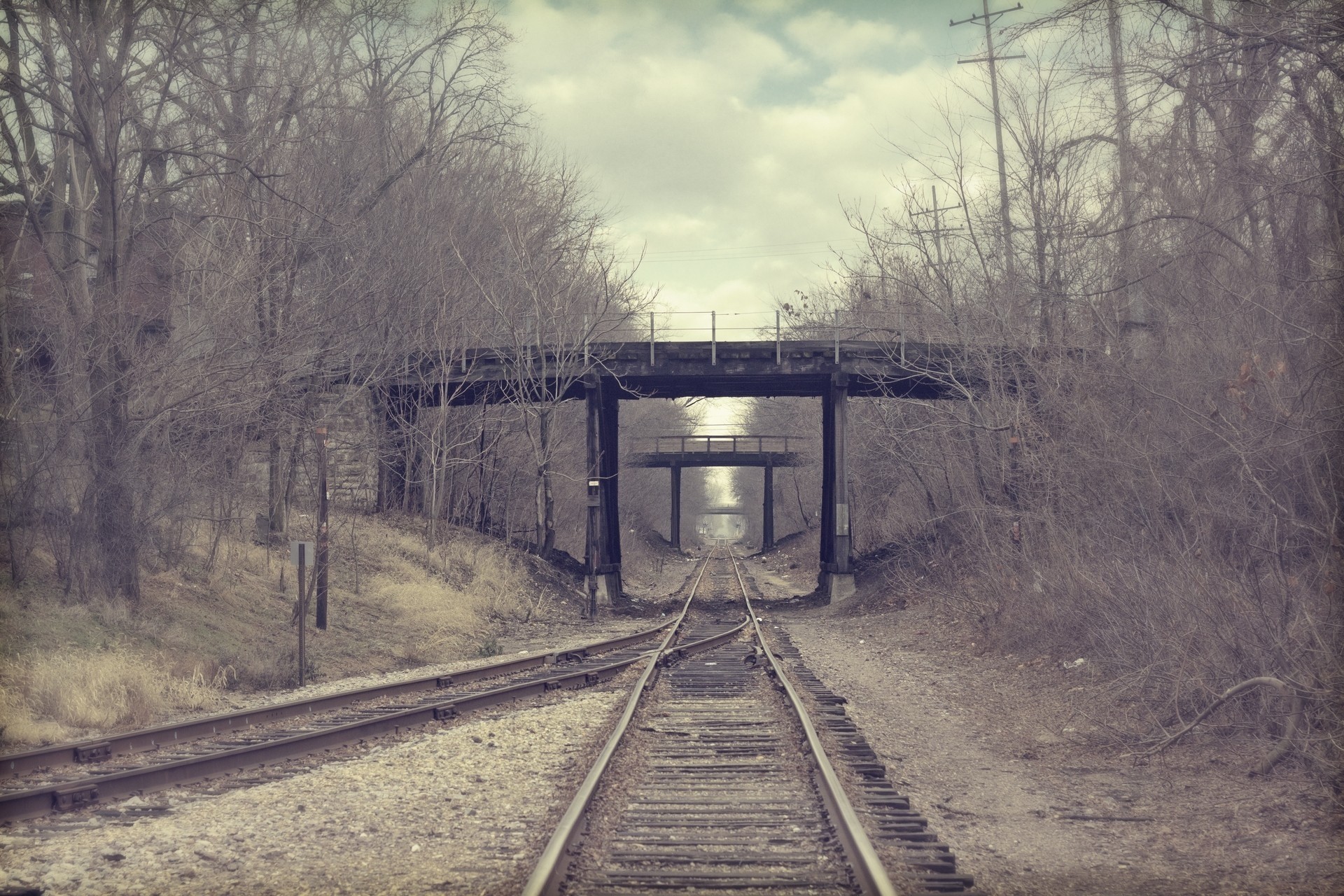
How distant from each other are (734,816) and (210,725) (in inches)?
228

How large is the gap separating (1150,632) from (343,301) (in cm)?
1950

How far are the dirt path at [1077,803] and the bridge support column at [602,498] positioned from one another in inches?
564

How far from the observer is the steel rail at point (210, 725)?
8.62 meters

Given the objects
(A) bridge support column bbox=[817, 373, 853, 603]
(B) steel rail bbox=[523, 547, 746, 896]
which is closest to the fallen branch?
(B) steel rail bbox=[523, 547, 746, 896]

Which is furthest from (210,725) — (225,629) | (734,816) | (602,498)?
(602,498)

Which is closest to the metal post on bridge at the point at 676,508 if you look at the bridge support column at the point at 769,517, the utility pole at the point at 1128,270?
the bridge support column at the point at 769,517

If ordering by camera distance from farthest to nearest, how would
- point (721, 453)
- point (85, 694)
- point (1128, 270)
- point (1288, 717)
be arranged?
point (721, 453), point (1128, 270), point (85, 694), point (1288, 717)

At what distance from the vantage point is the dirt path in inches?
231

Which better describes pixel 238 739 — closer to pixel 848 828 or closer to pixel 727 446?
pixel 848 828

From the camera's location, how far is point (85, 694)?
10891 millimetres

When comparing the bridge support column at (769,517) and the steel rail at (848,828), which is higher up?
the steel rail at (848,828)

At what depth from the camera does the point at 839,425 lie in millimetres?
28172

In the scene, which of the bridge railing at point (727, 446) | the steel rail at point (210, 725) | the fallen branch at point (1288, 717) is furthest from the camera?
the bridge railing at point (727, 446)

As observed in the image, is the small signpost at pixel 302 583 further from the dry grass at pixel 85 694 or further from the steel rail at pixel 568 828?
the steel rail at pixel 568 828
